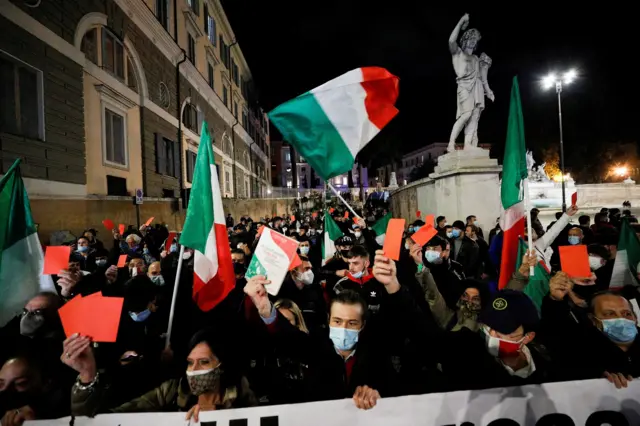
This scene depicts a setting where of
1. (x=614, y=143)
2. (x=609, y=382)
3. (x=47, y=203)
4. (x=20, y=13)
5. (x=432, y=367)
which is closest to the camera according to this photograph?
(x=609, y=382)

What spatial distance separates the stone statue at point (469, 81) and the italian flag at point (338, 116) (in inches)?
319

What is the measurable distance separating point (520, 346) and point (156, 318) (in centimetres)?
307

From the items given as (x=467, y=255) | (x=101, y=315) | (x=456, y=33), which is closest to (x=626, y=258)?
(x=467, y=255)

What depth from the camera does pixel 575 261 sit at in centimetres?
343

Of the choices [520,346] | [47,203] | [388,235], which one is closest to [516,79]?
[388,235]

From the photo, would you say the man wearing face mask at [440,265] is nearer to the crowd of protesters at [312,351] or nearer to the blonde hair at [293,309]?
the crowd of protesters at [312,351]

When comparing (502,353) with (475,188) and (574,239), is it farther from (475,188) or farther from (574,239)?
(475,188)

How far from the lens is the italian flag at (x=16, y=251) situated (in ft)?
10.0

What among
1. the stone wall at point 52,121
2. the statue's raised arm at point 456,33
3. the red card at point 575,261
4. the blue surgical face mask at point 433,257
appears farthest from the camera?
the statue's raised arm at point 456,33

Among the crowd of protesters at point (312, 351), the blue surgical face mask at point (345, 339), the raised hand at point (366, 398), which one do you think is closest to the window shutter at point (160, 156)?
the crowd of protesters at point (312, 351)

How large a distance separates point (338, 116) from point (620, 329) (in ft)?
9.59

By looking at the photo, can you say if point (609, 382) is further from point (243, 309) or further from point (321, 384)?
point (243, 309)

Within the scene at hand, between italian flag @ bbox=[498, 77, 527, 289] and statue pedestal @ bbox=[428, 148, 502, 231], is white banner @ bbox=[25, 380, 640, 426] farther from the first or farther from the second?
statue pedestal @ bbox=[428, 148, 502, 231]

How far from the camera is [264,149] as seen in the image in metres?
60.1
